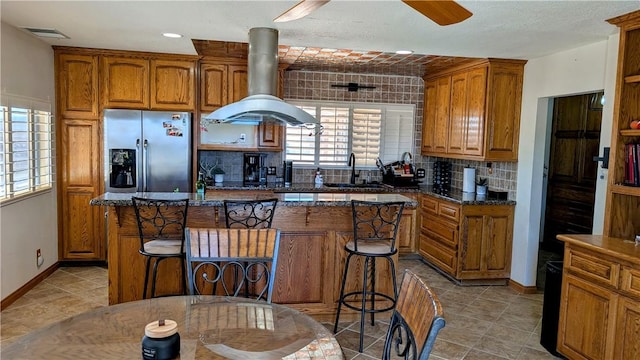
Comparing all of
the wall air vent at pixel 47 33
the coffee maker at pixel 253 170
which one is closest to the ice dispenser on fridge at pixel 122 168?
the wall air vent at pixel 47 33

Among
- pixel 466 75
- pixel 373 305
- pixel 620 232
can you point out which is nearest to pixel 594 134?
pixel 466 75

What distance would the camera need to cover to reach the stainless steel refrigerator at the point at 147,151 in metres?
4.84

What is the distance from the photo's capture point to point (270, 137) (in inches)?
214

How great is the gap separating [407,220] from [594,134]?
253 cm

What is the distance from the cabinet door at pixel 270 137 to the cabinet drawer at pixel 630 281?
3.78 m

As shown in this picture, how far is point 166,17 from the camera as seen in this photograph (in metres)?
3.35

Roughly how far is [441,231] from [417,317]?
12.5ft

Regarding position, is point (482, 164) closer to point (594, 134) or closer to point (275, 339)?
point (594, 134)

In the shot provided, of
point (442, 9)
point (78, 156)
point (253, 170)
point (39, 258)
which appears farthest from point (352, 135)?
point (442, 9)

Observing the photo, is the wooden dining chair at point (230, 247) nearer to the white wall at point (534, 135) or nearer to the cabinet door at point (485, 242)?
the cabinet door at point (485, 242)

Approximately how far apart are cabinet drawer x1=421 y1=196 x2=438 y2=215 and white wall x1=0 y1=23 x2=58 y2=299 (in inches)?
165

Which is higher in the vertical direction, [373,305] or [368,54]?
[368,54]

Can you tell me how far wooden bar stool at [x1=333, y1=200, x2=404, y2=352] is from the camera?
10.7 feet

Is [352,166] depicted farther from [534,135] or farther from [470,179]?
[534,135]
